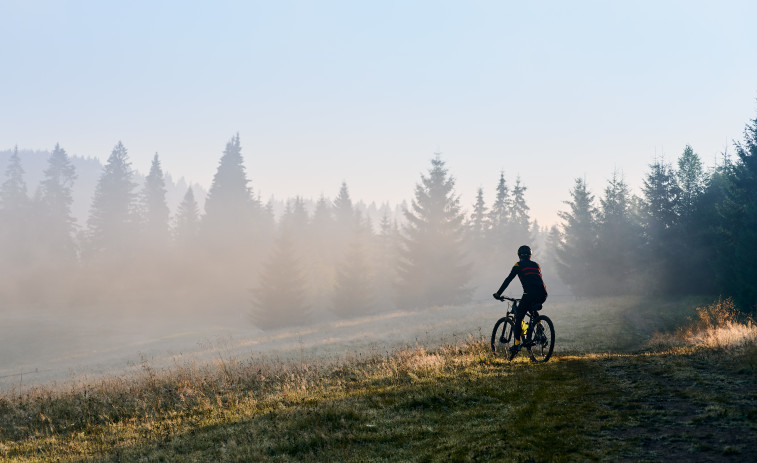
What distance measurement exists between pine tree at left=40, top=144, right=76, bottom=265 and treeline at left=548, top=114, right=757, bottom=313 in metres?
62.9

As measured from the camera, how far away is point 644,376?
8094 millimetres

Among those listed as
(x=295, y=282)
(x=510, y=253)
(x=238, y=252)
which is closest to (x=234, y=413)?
(x=295, y=282)

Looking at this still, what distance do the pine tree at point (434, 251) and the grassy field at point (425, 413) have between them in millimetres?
34177

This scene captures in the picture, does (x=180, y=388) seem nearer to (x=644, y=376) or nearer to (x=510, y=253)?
(x=644, y=376)

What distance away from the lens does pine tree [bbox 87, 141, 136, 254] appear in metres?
56.9

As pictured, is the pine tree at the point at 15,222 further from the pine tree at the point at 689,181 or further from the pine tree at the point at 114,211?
the pine tree at the point at 689,181

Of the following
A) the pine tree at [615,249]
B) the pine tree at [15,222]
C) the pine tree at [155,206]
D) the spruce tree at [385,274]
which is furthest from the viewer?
the pine tree at [155,206]

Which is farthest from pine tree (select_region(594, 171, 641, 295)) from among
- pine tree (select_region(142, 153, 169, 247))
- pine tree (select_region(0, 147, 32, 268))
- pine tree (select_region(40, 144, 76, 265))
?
pine tree (select_region(0, 147, 32, 268))

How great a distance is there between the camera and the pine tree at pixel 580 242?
148 ft

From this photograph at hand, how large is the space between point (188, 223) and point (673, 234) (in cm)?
5863

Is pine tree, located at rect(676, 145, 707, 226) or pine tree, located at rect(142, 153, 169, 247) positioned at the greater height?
pine tree, located at rect(142, 153, 169, 247)

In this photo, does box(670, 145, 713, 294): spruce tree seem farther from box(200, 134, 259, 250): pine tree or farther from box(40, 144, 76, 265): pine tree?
box(40, 144, 76, 265): pine tree

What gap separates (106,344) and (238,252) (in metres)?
22.3

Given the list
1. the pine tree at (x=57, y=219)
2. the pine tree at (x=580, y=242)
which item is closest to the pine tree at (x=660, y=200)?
the pine tree at (x=580, y=242)
